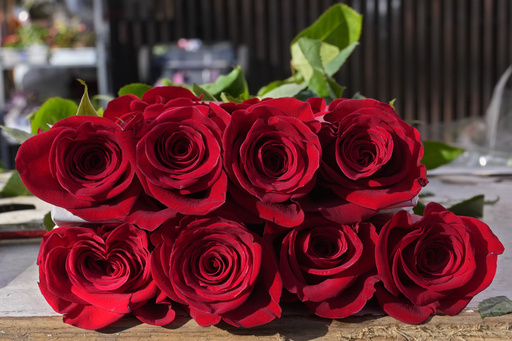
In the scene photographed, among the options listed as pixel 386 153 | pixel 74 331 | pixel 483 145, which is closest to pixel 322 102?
pixel 386 153

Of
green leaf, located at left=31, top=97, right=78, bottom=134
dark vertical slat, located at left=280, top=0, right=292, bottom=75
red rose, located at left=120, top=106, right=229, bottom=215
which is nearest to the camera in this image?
red rose, located at left=120, top=106, right=229, bottom=215

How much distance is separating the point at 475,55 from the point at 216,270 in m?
4.37

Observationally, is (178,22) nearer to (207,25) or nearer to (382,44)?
(207,25)

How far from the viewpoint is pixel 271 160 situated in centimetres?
41

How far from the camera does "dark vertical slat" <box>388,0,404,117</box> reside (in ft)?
14.3

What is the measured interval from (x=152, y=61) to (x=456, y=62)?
218 cm

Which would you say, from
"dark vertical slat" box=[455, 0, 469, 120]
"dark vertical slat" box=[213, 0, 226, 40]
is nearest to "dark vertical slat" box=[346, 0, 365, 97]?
"dark vertical slat" box=[455, 0, 469, 120]

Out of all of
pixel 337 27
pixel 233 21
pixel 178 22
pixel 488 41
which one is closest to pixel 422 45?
pixel 488 41

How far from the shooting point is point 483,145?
1.76 m

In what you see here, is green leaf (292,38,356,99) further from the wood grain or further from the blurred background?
the blurred background

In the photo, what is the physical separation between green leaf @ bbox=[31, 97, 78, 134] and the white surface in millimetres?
139

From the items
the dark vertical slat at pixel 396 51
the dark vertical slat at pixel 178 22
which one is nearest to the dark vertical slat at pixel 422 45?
the dark vertical slat at pixel 396 51

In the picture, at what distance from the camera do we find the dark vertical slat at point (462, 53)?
436cm

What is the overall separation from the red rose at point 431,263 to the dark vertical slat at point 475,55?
424 centimetres
